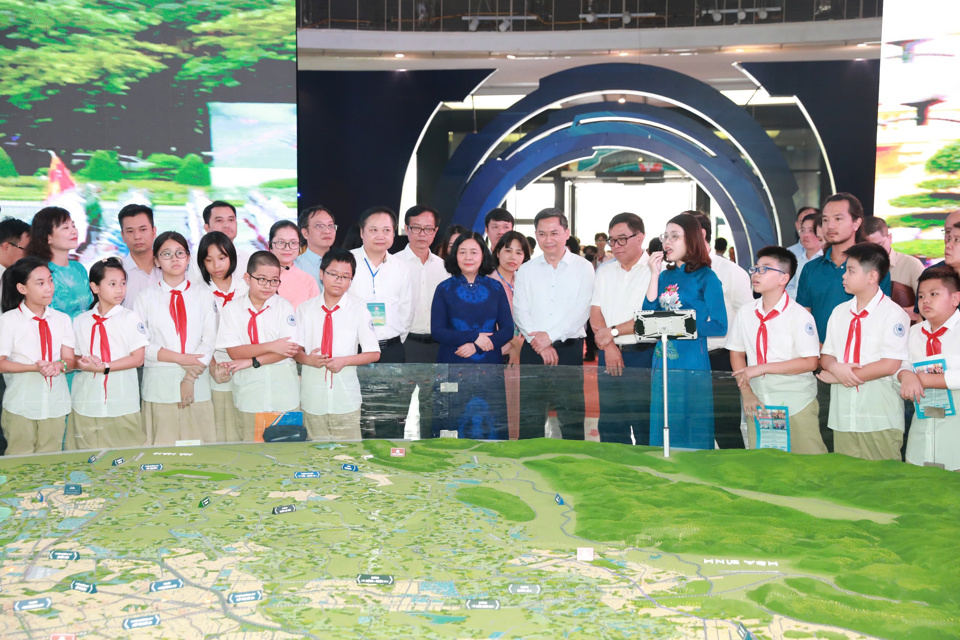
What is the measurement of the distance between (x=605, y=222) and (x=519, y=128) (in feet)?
17.1

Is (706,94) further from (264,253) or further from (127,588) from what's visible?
(127,588)

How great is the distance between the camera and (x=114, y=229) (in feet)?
27.4

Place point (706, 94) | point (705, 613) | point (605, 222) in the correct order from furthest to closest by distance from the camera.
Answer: point (605, 222) < point (706, 94) < point (705, 613)

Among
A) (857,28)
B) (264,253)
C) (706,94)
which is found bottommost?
(264,253)

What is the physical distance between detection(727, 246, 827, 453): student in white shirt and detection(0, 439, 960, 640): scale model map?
38cm

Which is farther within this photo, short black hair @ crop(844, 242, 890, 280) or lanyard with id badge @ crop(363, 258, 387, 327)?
lanyard with id badge @ crop(363, 258, 387, 327)

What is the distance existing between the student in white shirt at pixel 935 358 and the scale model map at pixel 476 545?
0.29 metres

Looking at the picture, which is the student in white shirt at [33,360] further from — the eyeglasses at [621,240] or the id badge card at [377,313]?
the eyeglasses at [621,240]

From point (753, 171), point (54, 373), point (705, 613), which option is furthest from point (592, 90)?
point (705, 613)

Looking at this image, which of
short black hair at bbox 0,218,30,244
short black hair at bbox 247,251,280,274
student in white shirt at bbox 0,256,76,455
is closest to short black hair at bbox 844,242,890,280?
short black hair at bbox 247,251,280,274

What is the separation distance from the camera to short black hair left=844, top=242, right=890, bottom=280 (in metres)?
4.83

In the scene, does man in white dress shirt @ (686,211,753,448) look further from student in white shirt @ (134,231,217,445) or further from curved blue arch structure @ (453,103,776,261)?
curved blue arch structure @ (453,103,776,261)

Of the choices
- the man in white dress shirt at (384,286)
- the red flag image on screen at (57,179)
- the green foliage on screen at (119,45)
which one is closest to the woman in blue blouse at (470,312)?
the man in white dress shirt at (384,286)

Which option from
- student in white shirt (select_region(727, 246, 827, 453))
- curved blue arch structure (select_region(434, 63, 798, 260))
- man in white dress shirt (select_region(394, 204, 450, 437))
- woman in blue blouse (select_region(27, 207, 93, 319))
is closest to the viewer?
student in white shirt (select_region(727, 246, 827, 453))
